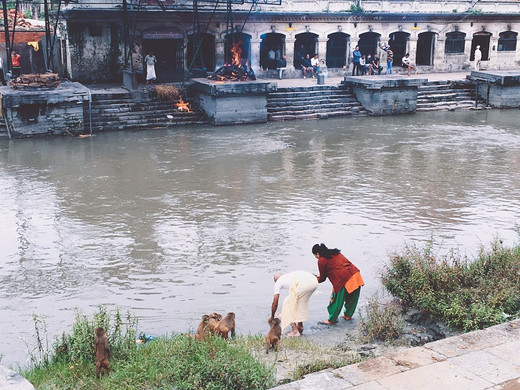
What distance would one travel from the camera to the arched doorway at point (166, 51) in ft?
89.5

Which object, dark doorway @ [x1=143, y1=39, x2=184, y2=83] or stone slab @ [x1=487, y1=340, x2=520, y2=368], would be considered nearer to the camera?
stone slab @ [x1=487, y1=340, x2=520, y2=368]

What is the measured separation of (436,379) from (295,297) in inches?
92.5

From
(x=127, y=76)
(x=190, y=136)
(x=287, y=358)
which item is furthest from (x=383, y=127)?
(x=287, y=358)

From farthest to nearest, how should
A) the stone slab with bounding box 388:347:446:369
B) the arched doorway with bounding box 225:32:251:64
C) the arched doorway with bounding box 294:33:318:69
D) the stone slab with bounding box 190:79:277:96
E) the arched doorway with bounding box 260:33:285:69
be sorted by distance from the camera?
the arched doorway with bounding box 294:33:318:69 < the arched doorway with bounding box 260:33:285:69 < the arched doorway with bounding box 225:32:251:64 < the stone slab with bounding box 190:79:277:96 < the stone slab with bounding box 388:347:446:369

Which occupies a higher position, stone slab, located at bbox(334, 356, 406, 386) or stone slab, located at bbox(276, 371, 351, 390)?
stone slab, located at bbox(334, 356, 406, 386)

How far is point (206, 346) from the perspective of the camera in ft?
21.2

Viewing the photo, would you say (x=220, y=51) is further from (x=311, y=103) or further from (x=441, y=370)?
(x=441, y=370)

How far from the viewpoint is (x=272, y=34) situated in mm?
31266

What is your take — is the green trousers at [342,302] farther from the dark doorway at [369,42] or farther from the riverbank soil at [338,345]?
the dark doorway at [369,42]

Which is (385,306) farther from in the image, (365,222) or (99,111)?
(99,111)

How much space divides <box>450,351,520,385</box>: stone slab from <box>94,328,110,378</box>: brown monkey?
367 cm

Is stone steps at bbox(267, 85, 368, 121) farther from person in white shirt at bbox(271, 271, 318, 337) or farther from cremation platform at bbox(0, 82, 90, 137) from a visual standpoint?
person in white shirt at bbox(271, 271, 318, 337)

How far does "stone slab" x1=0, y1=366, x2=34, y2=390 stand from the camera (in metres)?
5.61

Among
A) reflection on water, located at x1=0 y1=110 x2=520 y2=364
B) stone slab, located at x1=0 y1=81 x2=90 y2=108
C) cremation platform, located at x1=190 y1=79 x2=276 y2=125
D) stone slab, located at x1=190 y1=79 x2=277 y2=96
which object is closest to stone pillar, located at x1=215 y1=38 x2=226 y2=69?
cremation platform, located at x1=190 y1=79 x2=276 y2=125
